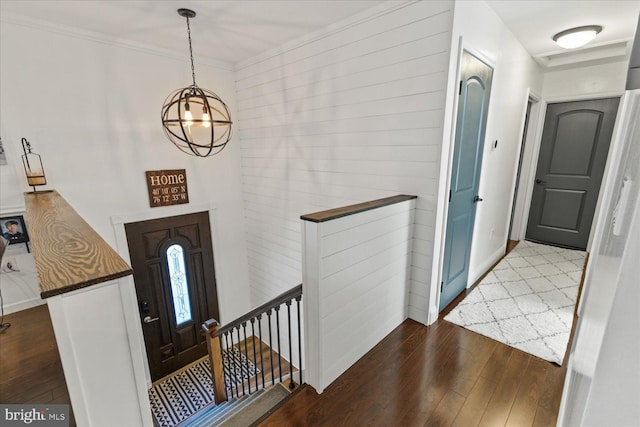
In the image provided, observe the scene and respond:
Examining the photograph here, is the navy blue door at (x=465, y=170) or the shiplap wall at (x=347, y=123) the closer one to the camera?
the shiplap wall at (x=347, y=123)

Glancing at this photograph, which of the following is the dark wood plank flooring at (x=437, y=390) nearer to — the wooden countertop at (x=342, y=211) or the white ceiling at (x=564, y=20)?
the wooden countertop at (x=342, y=211)

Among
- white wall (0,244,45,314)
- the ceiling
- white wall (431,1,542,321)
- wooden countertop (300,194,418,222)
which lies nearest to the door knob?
white wall (0,244,45,314)

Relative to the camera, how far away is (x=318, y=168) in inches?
122

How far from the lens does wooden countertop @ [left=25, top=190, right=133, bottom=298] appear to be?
70cm

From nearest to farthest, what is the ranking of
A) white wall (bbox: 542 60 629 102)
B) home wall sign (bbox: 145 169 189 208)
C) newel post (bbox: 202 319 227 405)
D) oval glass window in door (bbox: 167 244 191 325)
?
newel post (bbox: 202 319 227 405) → home wall sign (bbox: 145 169 189 208) → white wall (bbox: 542 60 629 102) → oval glass window in door (bbox: 167 244 191 325)

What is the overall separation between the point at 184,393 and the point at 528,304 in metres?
4.02

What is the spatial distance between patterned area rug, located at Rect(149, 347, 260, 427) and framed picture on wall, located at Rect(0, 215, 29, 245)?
7.31 ft

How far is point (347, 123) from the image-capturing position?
2709mm

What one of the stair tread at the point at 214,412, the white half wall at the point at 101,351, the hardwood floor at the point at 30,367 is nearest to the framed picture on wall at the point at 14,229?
the hardwood floor at the point at 30,367

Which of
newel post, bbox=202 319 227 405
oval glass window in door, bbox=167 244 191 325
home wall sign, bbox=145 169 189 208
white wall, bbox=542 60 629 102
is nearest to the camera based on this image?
newel post, bbox=202 319 227 405

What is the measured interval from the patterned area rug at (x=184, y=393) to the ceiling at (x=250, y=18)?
3311mm

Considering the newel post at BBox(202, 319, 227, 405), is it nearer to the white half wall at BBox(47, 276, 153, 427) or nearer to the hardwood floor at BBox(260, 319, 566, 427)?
the hardwood floor at BBox(260, 319, 566, 427)

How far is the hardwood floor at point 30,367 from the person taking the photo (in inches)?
57.1

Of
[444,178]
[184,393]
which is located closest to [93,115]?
[184,393]
